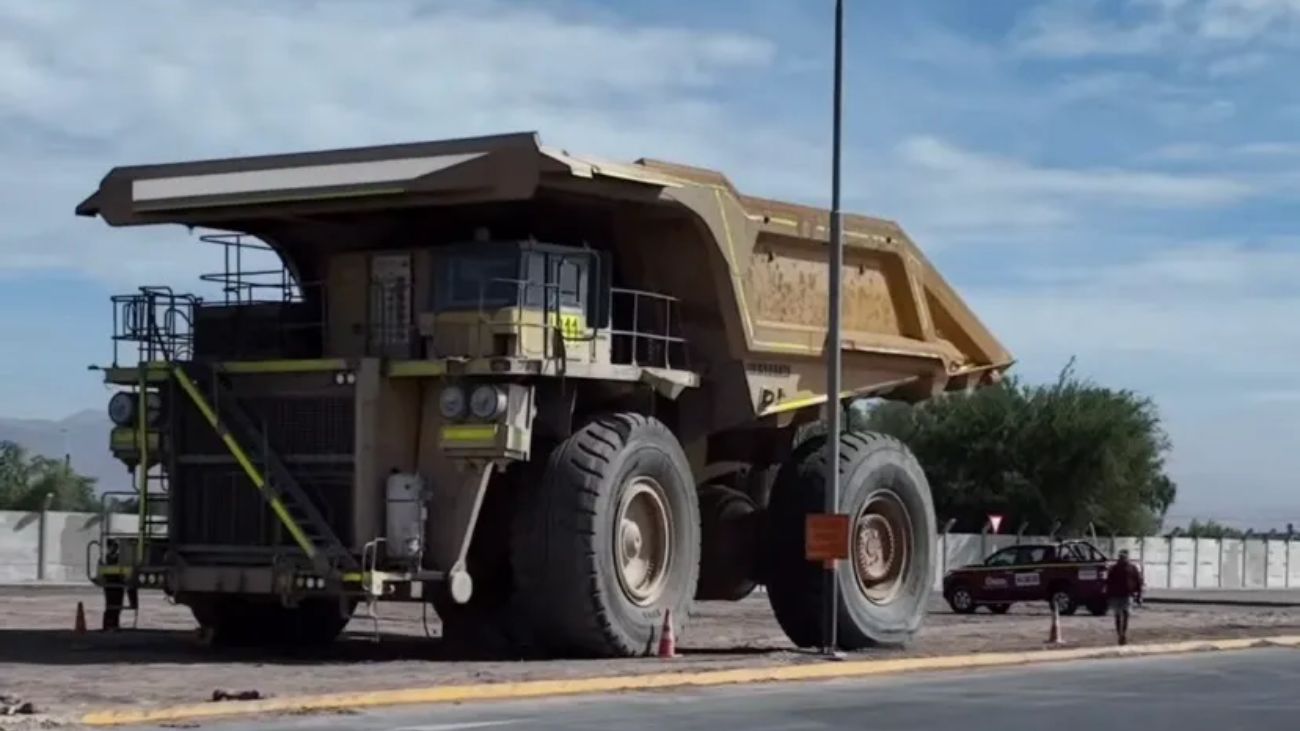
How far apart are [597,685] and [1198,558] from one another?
5704cm

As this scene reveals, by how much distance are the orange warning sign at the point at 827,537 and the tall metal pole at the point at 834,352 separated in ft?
0.85

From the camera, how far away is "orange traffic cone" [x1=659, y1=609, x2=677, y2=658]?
21.5 metres

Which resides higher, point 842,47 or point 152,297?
point 842,47

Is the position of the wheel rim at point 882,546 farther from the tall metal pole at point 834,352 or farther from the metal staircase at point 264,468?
the metal staircase at point 264,468

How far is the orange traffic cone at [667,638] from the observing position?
70.5ft

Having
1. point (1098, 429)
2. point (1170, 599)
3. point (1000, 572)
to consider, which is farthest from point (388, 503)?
point (1098, 429)

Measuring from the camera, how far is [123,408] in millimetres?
21531

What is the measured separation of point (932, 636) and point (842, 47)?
9309 mm

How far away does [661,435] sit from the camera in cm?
2158

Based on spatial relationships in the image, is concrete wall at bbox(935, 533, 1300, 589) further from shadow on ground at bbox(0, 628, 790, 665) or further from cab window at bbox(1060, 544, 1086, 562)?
shadow on ground at bbox(0, 628, 790, 665)

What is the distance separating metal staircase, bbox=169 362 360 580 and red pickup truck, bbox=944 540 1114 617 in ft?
72.9

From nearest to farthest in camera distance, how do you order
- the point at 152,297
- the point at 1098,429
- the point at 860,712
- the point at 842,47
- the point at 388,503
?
1. the point at 860,712
2. the point at 388,503
3. the point at 152,297
4. the point at 842,47
5. the point at 1098,429

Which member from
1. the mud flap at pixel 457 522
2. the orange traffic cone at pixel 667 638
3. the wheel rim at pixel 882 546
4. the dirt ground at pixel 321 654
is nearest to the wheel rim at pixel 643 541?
the orange traffic cone at pixel 667 638

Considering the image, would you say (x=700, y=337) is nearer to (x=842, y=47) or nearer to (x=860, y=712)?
(x=842, y=47)
